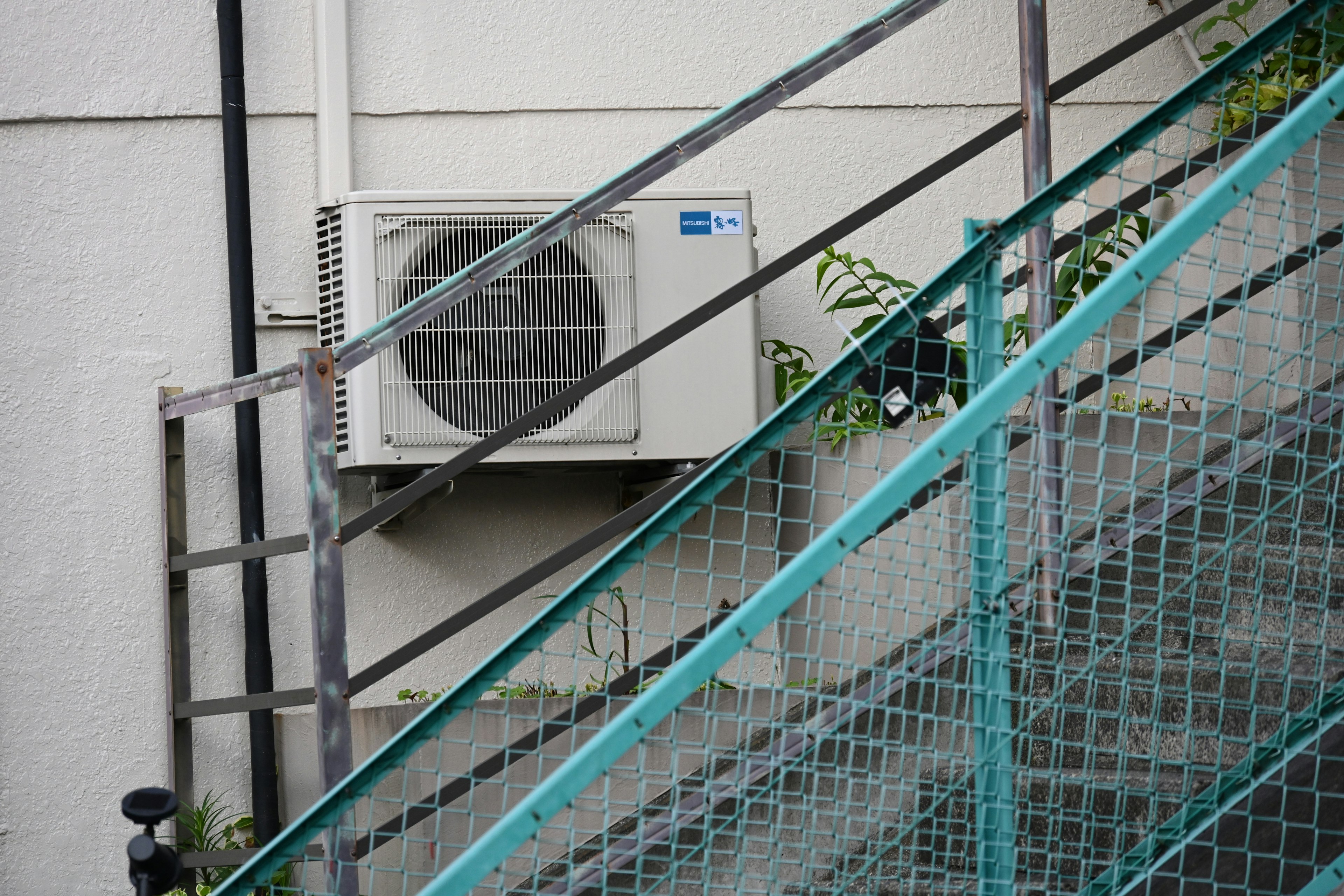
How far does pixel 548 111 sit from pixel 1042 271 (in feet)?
5.26

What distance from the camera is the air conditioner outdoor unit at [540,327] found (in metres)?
Answer: 2.69

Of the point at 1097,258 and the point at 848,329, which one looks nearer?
the point at 848,329

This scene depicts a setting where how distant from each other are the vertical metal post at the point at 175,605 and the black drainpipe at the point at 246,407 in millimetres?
142

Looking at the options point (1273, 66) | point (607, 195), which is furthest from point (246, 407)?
point (1273, 66)

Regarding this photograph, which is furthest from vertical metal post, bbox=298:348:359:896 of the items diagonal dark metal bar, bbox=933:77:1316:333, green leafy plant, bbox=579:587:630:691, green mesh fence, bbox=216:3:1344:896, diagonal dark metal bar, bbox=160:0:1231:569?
diagonal dark metal bar, bbox=933:77:1316:333

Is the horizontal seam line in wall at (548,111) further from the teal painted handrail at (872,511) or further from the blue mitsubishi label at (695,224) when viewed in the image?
the teal painted handrail at (872,511)

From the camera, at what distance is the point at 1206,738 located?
1.86m

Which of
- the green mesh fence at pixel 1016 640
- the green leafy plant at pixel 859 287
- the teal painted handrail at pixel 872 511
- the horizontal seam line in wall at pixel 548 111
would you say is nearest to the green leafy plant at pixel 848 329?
the green leafy plant at pixel 859 287

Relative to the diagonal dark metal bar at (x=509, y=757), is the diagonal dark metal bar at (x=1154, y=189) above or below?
above

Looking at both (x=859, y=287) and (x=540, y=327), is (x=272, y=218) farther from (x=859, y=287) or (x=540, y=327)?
(x=859, y=287)

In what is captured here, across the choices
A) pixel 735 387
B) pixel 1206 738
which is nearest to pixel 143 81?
pixel 735 387

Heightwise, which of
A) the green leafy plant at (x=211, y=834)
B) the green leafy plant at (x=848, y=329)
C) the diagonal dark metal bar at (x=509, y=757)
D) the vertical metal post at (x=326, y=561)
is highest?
the green leafy plant at (x=848, y=329)

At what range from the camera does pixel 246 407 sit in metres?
2.98

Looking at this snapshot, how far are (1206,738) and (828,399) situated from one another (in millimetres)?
811
